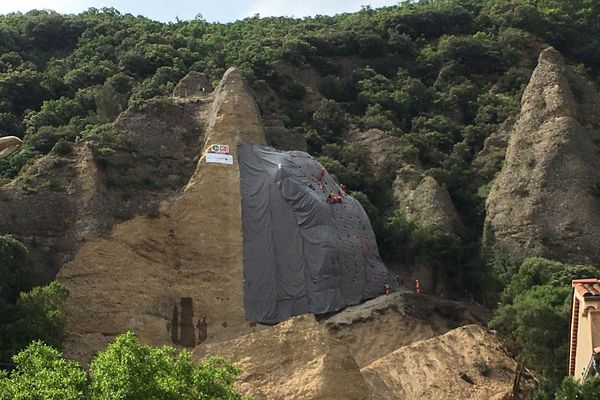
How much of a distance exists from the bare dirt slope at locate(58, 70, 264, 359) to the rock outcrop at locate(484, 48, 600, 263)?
1023 cm

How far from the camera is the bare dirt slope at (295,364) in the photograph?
2798 cm

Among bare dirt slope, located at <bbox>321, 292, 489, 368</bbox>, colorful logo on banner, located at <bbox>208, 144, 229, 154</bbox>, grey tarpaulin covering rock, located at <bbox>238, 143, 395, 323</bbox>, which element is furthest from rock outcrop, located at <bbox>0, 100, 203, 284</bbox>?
bare dirt slope, located at <bbox>321, 292, 489, 368</bbox>

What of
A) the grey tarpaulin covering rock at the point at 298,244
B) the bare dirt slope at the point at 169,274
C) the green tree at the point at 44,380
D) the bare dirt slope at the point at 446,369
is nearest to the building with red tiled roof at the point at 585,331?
the bare dirt slope at the point at 446,369

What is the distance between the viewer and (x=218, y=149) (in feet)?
133

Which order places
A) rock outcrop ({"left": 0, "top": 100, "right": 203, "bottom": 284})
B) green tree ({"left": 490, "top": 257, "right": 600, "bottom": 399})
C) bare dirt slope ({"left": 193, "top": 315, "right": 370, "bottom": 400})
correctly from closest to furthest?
bare dirt slope ({"left": 193, "top": 315, "right": 370, "bottom": 400})
green tree ({"left": 490, "top": 257, "right": 600, "bottom": 399})
rock outcrop ({"left": 0, "top": 100, "right": 203, "bottom": 284})

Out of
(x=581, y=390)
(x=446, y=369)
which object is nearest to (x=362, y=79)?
(x=446, y=369)

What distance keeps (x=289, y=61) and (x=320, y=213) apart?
19.4 m

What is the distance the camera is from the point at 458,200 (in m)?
44.8

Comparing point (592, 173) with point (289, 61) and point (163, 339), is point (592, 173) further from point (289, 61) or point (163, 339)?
point (289, 61)

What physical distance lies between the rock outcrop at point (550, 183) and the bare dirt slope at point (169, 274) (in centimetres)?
1023

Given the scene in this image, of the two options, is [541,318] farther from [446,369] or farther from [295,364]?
[295,364]

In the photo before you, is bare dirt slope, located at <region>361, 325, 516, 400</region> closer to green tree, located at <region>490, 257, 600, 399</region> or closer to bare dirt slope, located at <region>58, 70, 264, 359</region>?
green tree, located at <region>490, 257, 600, 399</region>

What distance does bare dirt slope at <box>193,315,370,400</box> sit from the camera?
27984 millimetres

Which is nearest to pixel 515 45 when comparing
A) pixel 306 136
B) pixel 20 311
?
pixel 306 136
